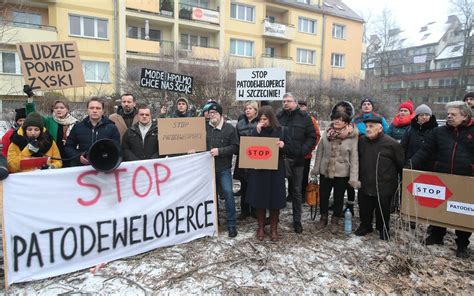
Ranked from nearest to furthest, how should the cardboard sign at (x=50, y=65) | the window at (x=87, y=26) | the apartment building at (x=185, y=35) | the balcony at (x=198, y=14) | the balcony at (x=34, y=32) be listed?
the cardboard sign at (x=50, y=65)
the balcony at (x=34, y=32)
the apartment building at (x=185, y=35)
the window at (x=87, y=26)
the balcony at (x=198, y=14)

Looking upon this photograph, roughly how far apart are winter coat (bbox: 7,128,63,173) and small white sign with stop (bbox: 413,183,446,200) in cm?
430

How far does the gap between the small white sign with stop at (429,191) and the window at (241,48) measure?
77.8 feet

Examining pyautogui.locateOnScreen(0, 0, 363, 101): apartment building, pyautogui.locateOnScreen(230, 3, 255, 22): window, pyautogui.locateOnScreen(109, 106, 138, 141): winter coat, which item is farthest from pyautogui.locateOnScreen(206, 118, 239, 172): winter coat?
pyautogui.locateOnScreen(230, 3, 255, 22): window

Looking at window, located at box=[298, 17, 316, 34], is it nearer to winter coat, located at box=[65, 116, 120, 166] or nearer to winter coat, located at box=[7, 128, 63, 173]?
winter coat, located at box=[65, 116, 120, 166]

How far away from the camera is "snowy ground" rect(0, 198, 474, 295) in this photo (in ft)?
10.7

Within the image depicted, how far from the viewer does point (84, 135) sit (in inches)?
161

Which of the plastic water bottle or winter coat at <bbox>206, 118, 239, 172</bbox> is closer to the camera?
winter coat at <bbox>206, 118, 239, 172</bbox>

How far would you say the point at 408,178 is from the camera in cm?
409

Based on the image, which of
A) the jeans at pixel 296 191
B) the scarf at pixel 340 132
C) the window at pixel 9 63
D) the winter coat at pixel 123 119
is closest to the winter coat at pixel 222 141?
the jeans at pixel 296 191

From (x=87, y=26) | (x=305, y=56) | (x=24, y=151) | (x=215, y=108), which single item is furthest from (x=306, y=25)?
(x=24, y=151)

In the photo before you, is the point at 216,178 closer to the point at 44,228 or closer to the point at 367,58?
the point at 44,228

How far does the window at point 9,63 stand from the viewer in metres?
17.9

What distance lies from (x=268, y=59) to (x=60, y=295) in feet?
85.8

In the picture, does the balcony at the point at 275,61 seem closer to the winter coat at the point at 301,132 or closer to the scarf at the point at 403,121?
the scarf at the point at 403,121
